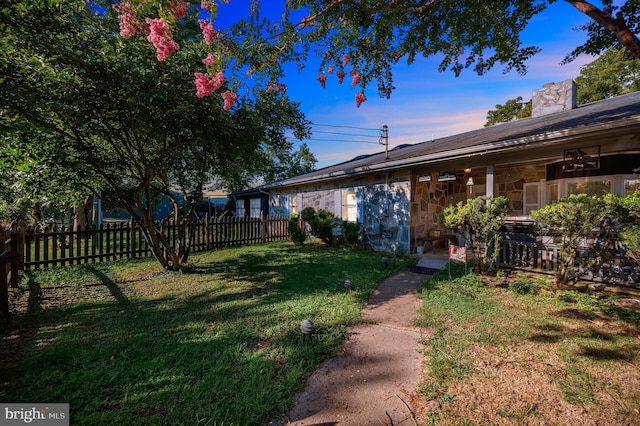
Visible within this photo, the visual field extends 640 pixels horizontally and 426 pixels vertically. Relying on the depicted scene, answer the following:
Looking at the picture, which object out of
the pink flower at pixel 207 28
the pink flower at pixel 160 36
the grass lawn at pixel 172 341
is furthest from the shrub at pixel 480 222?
the pink flower at pixel 160 36

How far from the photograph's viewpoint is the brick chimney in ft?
26.4

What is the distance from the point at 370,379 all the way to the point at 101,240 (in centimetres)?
793

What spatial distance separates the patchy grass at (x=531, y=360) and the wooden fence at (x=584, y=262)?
377 millimetres

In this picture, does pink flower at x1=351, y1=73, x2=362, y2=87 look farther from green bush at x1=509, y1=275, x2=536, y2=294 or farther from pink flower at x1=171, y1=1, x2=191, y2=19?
green bush at x1=509, y1=275, x2=536, y2=294

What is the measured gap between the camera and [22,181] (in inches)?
182

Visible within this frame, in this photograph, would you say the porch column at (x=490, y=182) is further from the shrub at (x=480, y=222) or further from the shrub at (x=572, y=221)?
the shrub at (x=572, y=221)

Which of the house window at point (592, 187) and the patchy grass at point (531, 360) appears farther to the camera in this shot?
the house window at point (592, 187)

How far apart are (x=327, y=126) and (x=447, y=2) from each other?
16606mm

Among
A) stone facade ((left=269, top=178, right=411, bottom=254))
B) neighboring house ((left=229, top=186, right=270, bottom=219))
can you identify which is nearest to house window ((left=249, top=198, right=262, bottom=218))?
neighboring house ((left=229, top=186, right=270, bottom=219))

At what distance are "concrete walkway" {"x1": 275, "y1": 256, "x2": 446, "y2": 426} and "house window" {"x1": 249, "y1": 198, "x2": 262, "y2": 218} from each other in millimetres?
14012

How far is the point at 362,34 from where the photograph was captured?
5395 mm

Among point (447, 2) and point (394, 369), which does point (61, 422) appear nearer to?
point (394, 369)

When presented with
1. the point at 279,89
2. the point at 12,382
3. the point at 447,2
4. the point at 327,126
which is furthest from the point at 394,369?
the point at 327,126

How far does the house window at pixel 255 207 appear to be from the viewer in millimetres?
17000
